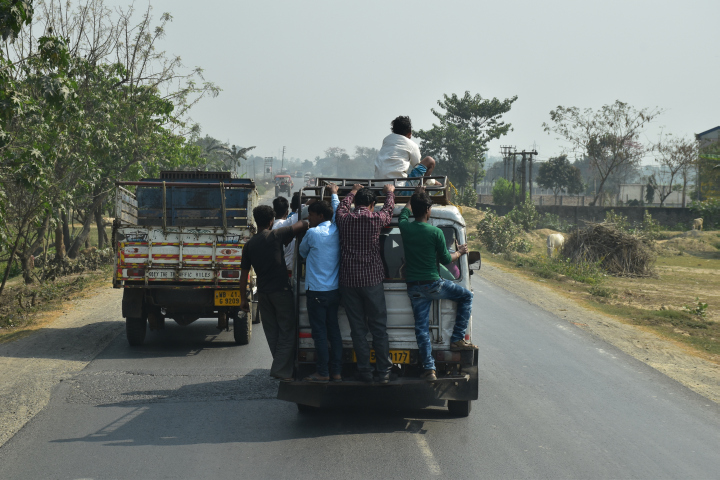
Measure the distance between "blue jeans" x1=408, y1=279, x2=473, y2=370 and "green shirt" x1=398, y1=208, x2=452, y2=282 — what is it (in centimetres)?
11

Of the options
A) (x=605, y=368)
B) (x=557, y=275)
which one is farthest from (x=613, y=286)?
(x=605, y=368)

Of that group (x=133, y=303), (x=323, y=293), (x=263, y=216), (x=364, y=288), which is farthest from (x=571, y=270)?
(x=323, y=293)

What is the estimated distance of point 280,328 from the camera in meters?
6.21

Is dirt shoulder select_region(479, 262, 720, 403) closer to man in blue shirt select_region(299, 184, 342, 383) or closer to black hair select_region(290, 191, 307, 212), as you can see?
man in blue shirt select_region(299, 184, 342, 383)

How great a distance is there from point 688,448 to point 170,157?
67.1ft

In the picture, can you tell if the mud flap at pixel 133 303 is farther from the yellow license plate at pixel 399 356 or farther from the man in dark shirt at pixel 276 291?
the yellow license plate at pixel 399 356

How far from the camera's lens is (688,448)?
5.64m

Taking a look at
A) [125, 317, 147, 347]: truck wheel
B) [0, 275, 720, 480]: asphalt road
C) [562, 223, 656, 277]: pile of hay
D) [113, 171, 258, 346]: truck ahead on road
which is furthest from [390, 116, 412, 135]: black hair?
[562, 223, 656, 277]: pile of hay

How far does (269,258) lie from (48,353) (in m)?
4.94

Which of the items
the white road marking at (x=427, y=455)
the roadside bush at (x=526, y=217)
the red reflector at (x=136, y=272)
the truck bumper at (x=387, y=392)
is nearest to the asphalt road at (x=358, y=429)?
the white road marking at (x=427, y=455)

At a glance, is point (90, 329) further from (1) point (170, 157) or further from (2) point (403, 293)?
(1) point (170, 157)

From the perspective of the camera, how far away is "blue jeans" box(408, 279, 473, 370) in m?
6.02

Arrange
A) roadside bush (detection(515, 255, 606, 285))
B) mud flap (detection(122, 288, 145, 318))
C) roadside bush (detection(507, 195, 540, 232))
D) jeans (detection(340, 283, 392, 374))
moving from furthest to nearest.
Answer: roadside bush (detection(507, 195, 540, 232)) < roadside bush (detection(515, 255, 606, 285)) < mud flap (detection(122, 288, 145, 318)) < jeans (detection(340, 283, 392, 374))

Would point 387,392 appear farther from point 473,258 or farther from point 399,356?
point 473,258
